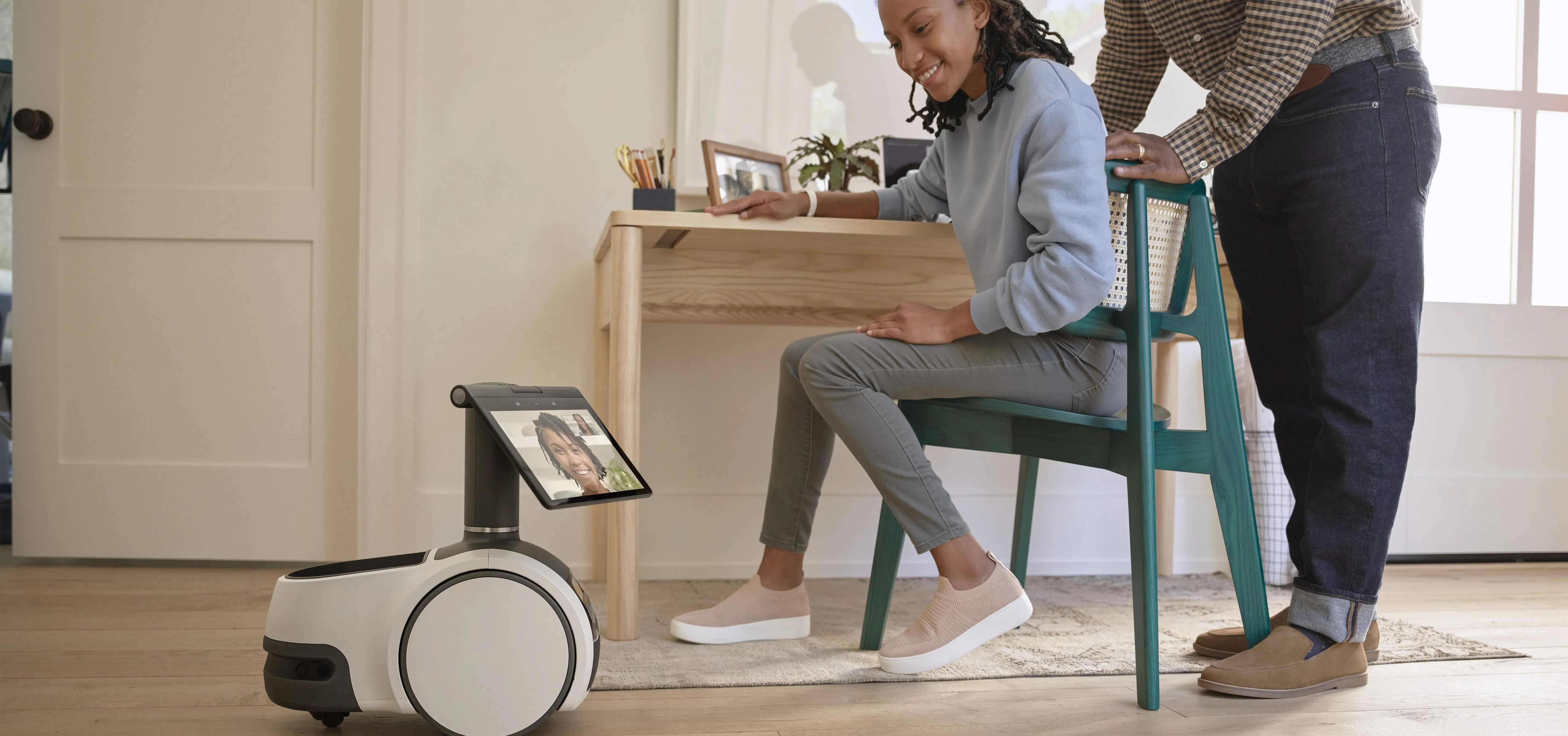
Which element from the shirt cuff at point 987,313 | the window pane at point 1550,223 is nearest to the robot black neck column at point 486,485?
the shirt cuff at point 987,313

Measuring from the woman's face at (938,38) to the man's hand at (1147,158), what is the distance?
0.22 metres

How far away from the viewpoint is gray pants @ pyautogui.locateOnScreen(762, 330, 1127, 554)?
135 centimetres

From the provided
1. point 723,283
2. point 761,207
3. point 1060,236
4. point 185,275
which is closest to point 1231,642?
point 1060,236

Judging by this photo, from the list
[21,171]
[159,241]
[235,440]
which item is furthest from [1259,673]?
[21,171]

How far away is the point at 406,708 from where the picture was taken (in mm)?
1060

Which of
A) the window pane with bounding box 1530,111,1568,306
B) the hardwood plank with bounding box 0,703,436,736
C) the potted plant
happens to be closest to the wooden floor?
the hardwood plank with bounding box 0,703,436,736

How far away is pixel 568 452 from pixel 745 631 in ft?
1.82

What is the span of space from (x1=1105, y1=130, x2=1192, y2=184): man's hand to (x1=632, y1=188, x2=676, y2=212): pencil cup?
2.37 ft

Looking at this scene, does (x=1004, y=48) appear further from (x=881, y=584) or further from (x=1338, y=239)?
(x=881, y=584)

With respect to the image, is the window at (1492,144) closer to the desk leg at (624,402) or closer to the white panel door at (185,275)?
the desk leg at (624,402)

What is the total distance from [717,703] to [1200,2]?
46.0 inches

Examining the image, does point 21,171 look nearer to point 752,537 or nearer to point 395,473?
point 395,473

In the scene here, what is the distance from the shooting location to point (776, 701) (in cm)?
128

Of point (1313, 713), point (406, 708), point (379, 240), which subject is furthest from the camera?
point (379, 240)
